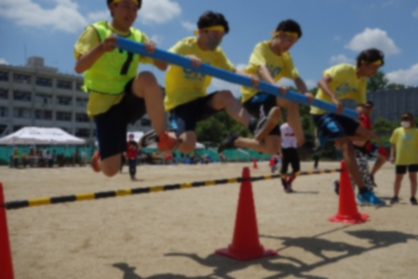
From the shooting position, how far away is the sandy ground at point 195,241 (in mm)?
4113

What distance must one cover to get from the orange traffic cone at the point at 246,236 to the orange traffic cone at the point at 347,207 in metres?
2.37

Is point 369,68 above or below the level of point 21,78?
below

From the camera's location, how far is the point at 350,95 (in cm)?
673

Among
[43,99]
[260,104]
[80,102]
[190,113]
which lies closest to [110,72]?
[190,113]

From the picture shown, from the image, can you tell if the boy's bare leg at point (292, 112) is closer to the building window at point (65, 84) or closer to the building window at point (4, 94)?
the building window at point (4, 94)

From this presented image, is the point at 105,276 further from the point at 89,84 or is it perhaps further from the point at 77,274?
the point at 89,84

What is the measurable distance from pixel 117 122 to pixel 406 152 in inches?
277

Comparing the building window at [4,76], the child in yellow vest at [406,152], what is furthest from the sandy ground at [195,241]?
the building window at [4,76]

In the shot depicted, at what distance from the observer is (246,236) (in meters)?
4.66

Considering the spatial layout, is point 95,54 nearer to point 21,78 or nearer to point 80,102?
point 21,78

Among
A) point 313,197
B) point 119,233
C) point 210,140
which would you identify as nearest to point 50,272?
point 119,233

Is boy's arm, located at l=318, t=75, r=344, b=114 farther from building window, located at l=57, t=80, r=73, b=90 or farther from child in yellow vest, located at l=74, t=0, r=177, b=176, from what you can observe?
building window, located at l=57, t=80, r=73, b=90

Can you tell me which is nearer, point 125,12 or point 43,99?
point 125,12

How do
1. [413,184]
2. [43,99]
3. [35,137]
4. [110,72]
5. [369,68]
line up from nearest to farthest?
[110,72]
[369,68]
[413,184]
[35,137]
[43,99]
